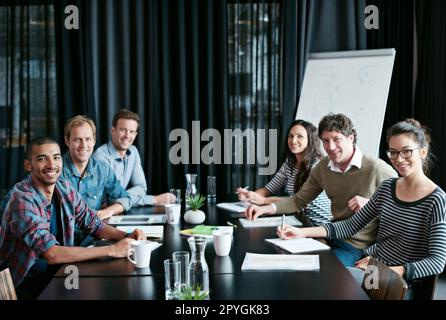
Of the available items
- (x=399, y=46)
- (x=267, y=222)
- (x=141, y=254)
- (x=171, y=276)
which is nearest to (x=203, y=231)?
(x=267, y=222)

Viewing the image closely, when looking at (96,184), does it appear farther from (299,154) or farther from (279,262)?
(279,262)

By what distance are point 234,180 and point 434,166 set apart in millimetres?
→ 1630

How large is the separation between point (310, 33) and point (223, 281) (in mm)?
3208

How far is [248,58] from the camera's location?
4.59 metres

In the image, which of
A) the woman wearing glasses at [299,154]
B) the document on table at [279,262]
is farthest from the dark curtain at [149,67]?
the document on table at [279,262]

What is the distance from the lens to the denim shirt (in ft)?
9.93

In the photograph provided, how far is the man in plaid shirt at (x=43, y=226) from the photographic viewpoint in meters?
2.05

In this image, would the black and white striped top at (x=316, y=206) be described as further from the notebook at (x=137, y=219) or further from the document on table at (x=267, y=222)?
the notebook at (x=137, y=219)

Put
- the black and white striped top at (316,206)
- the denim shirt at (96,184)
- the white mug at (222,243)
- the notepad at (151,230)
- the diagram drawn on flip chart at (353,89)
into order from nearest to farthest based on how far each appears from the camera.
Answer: the white mug at (222,243) < the notepad at (151,230) < the denim shirt at (96,184) < the black and white striped top at (316,206) < the diagram drawn on flip chart at (353,89)

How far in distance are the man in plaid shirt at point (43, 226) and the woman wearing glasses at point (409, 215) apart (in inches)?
32.6

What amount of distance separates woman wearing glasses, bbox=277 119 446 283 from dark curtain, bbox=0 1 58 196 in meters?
3.10

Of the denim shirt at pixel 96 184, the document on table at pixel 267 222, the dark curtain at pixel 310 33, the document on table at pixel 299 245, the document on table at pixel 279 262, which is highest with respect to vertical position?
the dark curtain at pixel 310 33

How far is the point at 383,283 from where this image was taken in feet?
5.95

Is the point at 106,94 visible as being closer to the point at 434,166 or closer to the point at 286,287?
the point at 434,166
